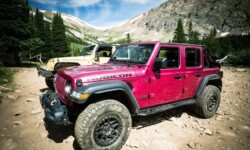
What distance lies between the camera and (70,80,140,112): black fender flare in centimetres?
296

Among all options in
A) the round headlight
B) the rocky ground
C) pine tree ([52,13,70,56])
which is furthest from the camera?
pine tree ([52,13,70,56])

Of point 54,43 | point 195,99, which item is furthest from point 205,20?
point 195,99

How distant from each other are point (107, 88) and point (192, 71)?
2.69m

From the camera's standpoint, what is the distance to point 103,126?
327 cm

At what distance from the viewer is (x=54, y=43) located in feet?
120

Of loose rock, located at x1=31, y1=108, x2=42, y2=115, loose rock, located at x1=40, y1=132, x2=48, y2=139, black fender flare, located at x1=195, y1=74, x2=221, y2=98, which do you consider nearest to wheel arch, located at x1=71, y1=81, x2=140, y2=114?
loose rock, located at x1=40, y1=132, x2=48, y2=139

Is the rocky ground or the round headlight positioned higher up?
the round headlight

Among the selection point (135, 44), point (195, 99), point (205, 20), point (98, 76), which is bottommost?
point (195, 99)

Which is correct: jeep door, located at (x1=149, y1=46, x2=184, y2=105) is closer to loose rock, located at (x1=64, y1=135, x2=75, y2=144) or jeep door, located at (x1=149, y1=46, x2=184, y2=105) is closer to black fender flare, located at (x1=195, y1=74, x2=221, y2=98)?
black fender flare, located at (x1=195, y1=74, x2=221, y2=98)

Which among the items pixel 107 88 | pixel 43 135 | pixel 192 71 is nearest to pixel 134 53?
pixel 107 88

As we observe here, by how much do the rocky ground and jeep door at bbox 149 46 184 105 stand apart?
0.85 metres

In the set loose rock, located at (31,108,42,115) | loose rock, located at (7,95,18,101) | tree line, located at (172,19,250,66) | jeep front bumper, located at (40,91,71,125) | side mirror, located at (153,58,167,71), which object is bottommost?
loose rock, located at (31,108,42,115)

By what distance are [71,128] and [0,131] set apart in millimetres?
1684

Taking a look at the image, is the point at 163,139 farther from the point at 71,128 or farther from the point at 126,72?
the point at 71,128
